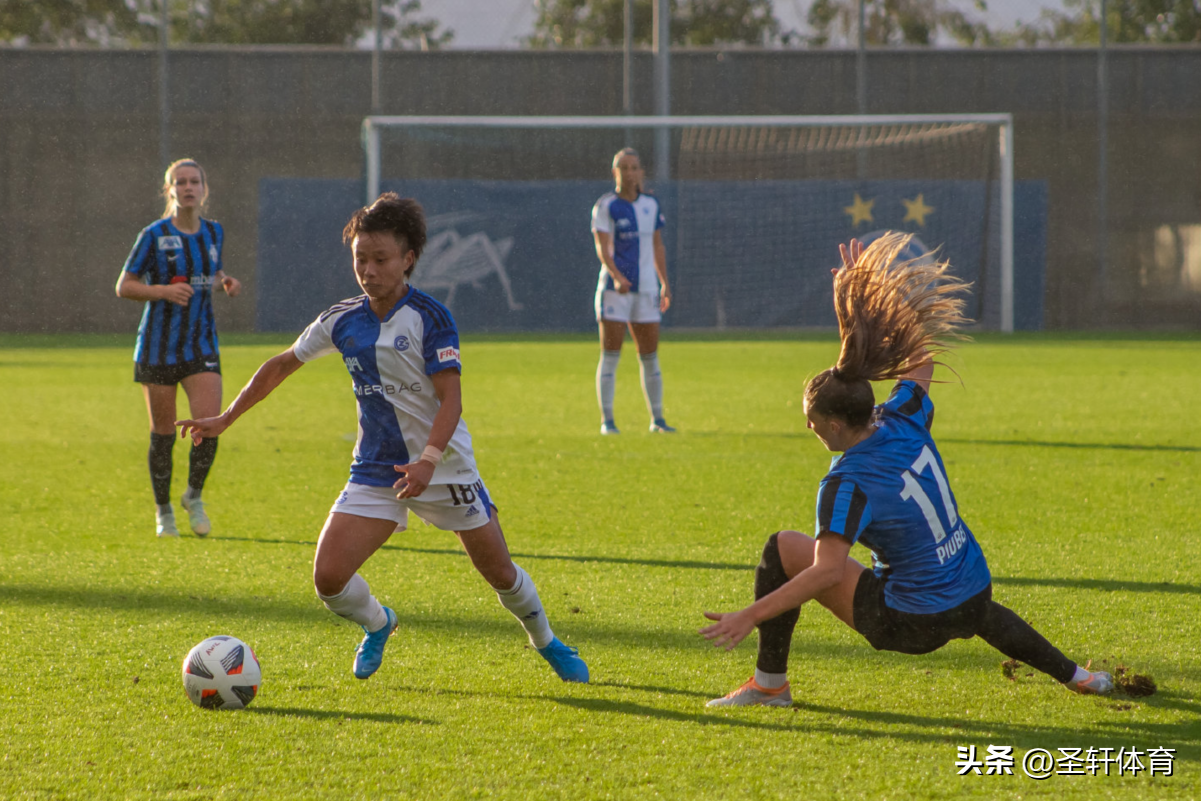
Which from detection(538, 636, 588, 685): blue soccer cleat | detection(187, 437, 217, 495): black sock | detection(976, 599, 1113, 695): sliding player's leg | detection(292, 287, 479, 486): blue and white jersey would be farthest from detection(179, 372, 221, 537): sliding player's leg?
detection(976, 599, 1113, 695): sliding player's leg

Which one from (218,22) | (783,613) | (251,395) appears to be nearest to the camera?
(783,613)

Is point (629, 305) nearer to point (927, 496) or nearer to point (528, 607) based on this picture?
point (528, 607)

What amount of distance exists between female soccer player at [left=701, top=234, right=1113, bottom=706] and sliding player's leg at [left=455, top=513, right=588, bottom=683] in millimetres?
478

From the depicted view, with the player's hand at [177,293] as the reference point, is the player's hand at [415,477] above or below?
below

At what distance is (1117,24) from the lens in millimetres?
25422

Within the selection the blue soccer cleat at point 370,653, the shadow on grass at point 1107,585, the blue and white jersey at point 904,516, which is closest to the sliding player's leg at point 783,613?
the blue and white jersey at point 904,516

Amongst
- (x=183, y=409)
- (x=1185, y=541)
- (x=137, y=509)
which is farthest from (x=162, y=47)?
(x=1185, y=541)

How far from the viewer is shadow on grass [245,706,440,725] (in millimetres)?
3295

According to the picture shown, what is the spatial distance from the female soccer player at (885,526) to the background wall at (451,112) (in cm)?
2218

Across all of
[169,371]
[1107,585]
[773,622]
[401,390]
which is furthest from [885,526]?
[169,371]

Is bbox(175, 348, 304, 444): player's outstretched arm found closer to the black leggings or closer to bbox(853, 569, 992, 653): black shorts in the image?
the black leggings

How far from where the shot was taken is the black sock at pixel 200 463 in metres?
6.00

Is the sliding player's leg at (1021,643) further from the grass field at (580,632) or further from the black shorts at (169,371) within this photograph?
the black shorts at (169,371)

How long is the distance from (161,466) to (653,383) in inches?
172
